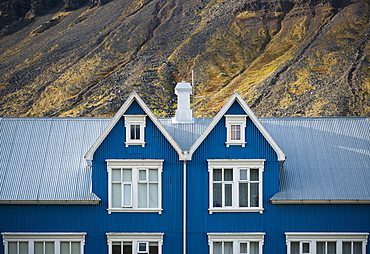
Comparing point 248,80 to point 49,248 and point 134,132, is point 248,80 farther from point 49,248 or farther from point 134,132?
→ point 49,248

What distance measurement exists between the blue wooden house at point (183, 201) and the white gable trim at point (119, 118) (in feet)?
0.20

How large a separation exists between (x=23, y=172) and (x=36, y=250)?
4.05 m

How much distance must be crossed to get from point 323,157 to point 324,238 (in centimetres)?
435

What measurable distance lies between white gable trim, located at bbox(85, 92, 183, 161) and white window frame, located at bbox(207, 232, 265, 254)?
4.38m

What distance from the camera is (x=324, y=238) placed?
31.7m

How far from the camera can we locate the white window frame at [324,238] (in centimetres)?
3162

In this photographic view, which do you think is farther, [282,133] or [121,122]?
[282,133]

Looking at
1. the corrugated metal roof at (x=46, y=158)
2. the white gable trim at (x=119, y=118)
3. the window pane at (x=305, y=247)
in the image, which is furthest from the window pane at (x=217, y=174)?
the corrugated metal roof at (x=46, y=158)

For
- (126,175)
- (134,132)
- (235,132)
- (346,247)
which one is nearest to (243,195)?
(235,132)

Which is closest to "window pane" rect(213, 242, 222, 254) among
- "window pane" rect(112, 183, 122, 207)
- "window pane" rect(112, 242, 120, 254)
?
"window pane" rect(112, 242, 120, 254)

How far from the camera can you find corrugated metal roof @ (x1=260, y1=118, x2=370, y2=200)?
32000 millimetres

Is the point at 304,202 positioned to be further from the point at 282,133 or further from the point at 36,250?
the point at 36,250

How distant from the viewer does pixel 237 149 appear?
3198cm

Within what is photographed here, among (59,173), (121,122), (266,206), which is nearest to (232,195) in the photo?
(266,206)
